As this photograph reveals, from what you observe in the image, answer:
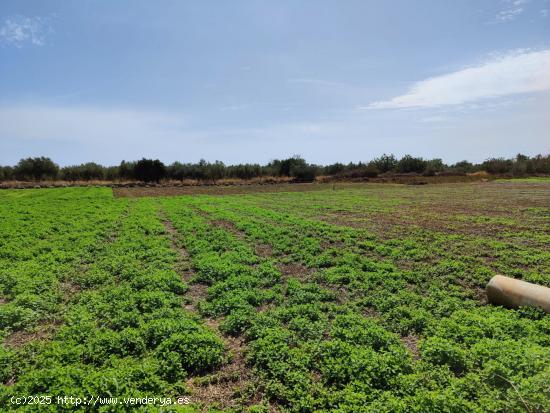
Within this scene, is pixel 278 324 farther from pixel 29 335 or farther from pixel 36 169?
pixel 36 169

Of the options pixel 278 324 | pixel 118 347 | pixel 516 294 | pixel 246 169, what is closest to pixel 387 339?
pixel 278 324

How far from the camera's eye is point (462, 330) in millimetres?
6484

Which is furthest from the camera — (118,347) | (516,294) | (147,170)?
(147,170)

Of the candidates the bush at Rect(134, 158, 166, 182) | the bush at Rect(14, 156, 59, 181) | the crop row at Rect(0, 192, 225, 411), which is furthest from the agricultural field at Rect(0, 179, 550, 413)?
the bush at Rect(14, 156, 59, 181)

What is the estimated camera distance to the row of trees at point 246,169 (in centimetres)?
7112

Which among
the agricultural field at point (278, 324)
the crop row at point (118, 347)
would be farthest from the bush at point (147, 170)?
the crop row at point (118, 347)

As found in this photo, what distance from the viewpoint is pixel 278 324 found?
23.6ft

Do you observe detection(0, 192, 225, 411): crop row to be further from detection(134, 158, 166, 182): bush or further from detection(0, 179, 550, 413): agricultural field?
detection(134, 158, 166, 182): bush

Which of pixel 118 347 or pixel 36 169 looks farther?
pixel 36 169

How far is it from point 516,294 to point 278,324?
537 centimetres

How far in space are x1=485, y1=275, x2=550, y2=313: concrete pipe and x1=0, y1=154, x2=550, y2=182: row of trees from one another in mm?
67424

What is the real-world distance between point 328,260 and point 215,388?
22.9 feet

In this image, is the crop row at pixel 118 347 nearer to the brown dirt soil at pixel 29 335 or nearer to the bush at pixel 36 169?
the brown dirt soil at pixel 29 335

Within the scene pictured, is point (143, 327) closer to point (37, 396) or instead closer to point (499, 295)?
point (37, 396)
